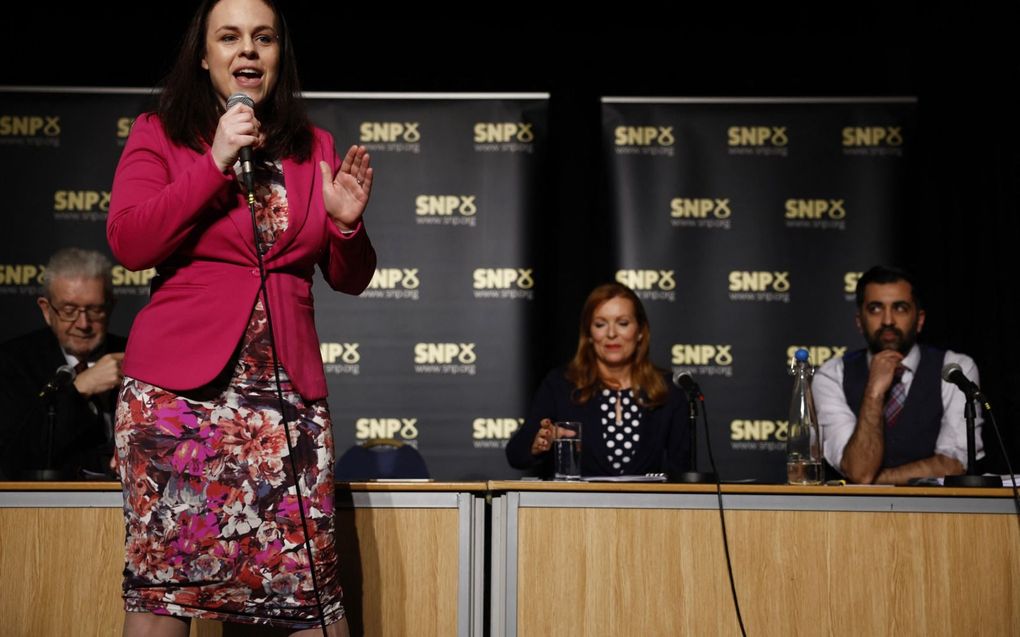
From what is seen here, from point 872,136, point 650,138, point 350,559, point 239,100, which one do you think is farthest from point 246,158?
point 872,136

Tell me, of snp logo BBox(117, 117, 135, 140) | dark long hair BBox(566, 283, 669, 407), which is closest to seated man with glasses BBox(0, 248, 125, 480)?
snp logo BBox(117, 117, 135, 140)

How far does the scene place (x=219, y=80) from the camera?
1.97m

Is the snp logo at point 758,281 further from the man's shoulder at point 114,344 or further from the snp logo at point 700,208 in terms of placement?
the man's shoulder at point 114,344

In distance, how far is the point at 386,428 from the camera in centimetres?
495

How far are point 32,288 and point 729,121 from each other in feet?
10.8

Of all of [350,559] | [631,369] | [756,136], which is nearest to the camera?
[350,559]

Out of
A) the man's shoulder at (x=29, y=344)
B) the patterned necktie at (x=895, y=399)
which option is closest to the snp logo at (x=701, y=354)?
the patterned necktie at (x=895, y=399)

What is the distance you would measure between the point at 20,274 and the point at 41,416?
42.6 inches

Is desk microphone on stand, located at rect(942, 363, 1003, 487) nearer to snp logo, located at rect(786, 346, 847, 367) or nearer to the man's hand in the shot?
snp logo, located at rect(786, 346, 847, 367)

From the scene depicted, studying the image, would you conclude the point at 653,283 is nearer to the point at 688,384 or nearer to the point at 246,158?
the point at 688,384

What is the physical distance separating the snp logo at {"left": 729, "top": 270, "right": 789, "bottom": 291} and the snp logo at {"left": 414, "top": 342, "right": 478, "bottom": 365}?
1254mm

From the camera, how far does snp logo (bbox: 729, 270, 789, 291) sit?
5.04 meters

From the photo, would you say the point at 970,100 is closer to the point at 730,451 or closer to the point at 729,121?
the point at 729,121

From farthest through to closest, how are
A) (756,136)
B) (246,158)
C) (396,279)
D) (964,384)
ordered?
(756,136)
(396,279)
(964,384)
(246,158)
